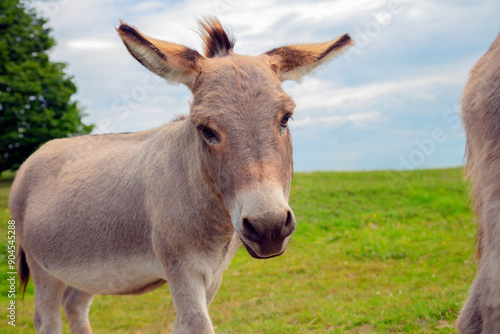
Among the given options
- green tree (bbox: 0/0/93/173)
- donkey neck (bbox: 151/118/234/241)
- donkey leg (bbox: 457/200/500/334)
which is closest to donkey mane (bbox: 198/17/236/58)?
donkey neck (bbox: 151/118/234/241)

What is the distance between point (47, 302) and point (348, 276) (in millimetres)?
5816

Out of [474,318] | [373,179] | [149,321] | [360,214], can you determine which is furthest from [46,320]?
[373,179]

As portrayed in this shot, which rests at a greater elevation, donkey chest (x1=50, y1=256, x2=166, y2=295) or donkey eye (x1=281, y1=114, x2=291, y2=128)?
donkey eye (x1=281, y1=114, x2=291, y2=128)

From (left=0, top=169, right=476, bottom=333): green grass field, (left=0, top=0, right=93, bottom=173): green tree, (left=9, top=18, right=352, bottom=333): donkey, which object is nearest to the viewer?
(left=9, top=18, right=352, bottom=333): donkey

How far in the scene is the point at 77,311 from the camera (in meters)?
5.25

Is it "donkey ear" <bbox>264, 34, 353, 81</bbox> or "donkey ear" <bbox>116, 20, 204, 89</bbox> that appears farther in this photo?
"donkey ear" <bbox>264, 34, 353, 81</bbox>

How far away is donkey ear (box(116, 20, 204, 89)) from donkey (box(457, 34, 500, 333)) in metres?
2.00

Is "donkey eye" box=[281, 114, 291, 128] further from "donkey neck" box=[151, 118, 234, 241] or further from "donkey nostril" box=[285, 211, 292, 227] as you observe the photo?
"donkey nostril" box=[285, 211, 292, 227]

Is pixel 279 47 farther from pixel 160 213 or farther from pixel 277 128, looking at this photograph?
pixel 160 213

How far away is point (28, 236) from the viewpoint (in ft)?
16.5

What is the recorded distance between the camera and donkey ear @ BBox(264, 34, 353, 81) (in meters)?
3.59

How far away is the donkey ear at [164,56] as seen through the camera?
3.09 meters
